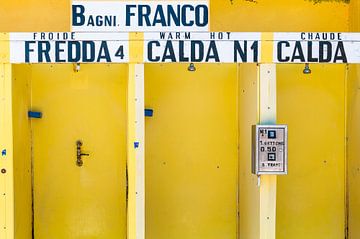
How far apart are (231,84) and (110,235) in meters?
1.98

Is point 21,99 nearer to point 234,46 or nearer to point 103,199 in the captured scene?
point 103,199

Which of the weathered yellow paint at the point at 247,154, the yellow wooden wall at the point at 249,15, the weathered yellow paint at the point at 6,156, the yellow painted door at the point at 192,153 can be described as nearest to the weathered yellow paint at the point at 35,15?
the yellow wooden wall at the point at 249,15

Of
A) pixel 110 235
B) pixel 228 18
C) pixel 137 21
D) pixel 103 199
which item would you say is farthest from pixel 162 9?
pixel 110 235

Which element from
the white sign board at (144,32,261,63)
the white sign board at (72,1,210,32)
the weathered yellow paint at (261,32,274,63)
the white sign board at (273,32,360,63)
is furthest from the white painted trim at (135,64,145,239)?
the white sign board at (273,32,360,63)

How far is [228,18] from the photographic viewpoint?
550 cm

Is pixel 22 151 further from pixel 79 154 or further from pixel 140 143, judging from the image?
pixel 140 143

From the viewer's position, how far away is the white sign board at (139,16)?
4918mm

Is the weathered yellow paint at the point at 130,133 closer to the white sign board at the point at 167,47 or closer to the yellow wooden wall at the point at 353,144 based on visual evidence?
the white sign board at the point at 167,47

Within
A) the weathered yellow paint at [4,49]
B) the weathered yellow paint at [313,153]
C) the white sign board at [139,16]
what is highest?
the white sign board at [139,16]

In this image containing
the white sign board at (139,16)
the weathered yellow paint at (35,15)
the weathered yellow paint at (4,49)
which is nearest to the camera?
the weathered yellow paint at (4,49)

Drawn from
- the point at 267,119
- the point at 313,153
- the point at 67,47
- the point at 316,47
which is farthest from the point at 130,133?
the point at 313,153

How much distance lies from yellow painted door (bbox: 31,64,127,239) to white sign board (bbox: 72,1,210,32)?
0.44 metres

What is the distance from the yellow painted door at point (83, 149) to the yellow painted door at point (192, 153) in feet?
Result: 1.09

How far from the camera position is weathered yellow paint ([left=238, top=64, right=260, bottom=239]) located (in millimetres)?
4367
